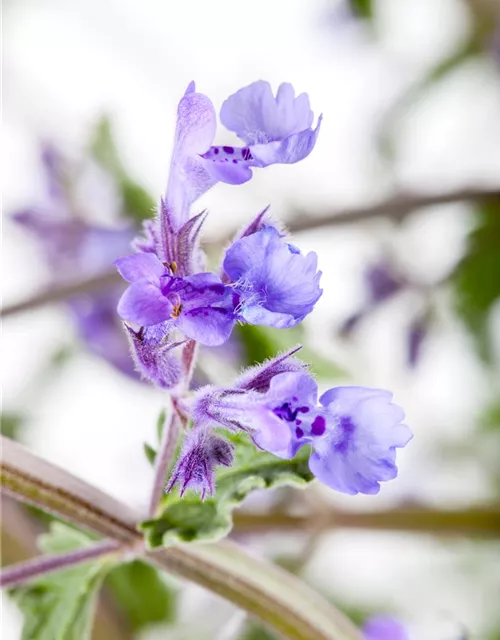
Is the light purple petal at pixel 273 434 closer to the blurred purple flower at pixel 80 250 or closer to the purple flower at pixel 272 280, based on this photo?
the purple flower at pixel 272 280

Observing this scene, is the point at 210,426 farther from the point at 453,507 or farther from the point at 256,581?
the point at 453,507

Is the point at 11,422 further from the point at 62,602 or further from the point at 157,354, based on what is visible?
the point at 157,354

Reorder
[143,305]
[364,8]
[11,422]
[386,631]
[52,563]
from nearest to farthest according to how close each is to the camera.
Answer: [143,305]
[52,563]
[386,631]
[11,422]
[364,8]

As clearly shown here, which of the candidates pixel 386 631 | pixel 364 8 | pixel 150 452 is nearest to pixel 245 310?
pixel 150 452

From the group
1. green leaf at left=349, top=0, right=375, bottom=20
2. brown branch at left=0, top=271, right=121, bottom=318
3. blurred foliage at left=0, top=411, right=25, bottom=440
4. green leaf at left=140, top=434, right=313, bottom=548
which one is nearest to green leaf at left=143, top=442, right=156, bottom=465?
green leaf at left=140, top=434, right=313, bottom=548

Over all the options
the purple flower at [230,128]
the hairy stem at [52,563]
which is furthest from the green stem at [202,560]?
the purple flower at [230,128]
